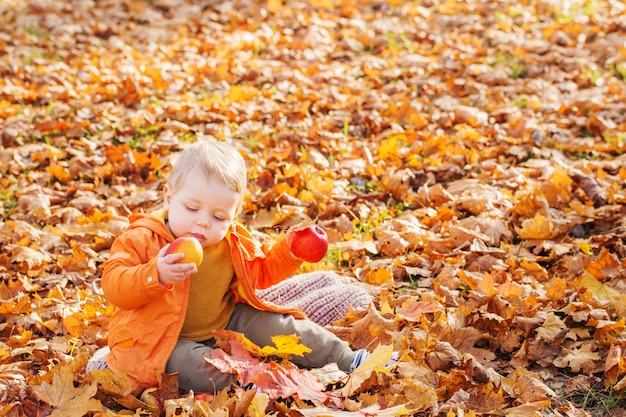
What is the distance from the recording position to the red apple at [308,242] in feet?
8.75

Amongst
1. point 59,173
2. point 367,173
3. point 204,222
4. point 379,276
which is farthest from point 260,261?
point 59,173

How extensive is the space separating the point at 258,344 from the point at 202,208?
62cm

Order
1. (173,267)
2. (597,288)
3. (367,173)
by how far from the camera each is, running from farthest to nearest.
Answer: (367,173), (597,288), (173,267)

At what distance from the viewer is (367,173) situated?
472cm

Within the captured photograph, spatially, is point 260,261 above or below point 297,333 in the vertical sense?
above

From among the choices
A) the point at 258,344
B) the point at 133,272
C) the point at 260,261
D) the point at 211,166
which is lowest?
the point at 258,344

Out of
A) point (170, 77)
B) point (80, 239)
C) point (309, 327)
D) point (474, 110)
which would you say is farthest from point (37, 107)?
point (309, 327)

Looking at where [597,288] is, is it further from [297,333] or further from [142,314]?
[142,314]

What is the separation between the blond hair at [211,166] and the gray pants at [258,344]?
1.72ft

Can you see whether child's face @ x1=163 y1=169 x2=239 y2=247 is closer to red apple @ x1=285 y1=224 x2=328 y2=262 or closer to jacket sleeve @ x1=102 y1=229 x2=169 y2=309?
jacket sleeve @ x1=102 y1=229 x2=169 y2=309

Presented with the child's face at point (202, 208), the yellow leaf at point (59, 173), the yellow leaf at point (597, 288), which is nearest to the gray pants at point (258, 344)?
the child's face at point (202, 208)

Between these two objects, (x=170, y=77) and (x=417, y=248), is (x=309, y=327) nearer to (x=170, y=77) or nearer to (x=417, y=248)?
(x=417, y=248)

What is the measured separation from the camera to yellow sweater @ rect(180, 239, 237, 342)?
279 centimetres

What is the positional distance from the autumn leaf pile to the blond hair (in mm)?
594
